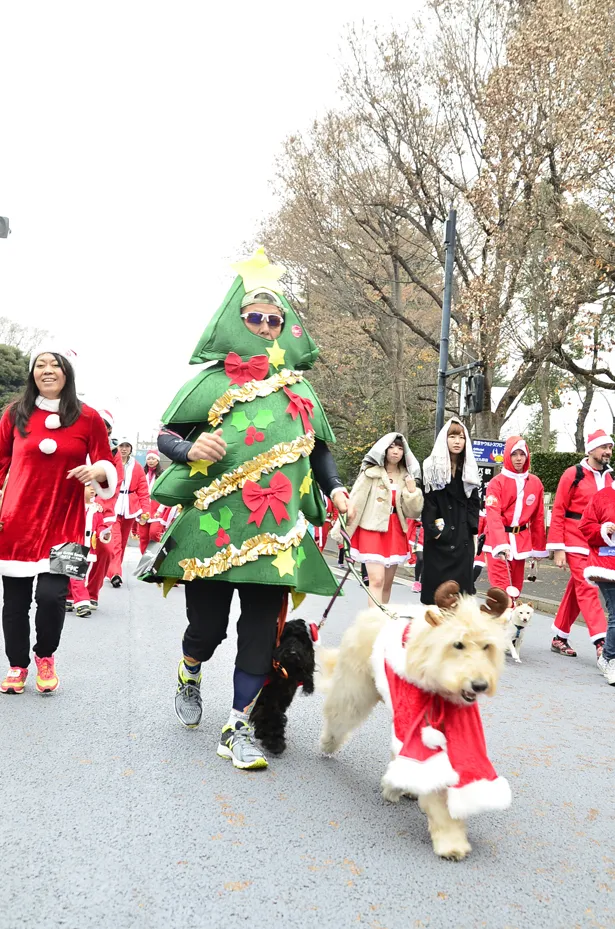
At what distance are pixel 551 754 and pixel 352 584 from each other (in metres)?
9.44

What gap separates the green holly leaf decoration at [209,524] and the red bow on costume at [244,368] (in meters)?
0.65

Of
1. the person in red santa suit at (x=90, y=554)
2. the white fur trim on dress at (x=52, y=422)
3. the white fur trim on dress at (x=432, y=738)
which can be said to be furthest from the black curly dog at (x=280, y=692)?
the person in red santa suit at (x=90, y=554)

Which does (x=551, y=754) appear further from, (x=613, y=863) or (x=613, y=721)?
(x=613, y=863)

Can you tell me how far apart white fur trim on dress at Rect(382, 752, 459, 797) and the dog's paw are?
0.17 metres

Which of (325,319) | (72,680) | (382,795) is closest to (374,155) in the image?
(325,319)

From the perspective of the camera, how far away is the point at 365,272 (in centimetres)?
2500

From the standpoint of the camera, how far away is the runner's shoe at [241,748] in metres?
4.09

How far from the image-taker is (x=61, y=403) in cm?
518

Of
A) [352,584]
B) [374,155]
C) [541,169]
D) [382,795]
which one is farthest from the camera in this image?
[374,155]

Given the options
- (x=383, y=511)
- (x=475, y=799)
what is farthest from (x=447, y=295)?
(x=475, y=799)

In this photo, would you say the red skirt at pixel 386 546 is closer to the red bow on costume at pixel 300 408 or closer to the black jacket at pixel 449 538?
the black jacket at pixel 449 538

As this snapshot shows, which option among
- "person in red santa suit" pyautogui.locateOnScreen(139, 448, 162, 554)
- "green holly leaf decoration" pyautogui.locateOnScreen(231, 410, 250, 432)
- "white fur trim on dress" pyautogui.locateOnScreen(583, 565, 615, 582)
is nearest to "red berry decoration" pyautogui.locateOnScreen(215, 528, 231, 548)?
"green holly leaf decoration" pyautogui.locateOnScreen(231, 410, 250, 432)

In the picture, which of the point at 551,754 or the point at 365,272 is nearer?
the point at 551,754

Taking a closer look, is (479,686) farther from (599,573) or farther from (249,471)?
(599,573)
